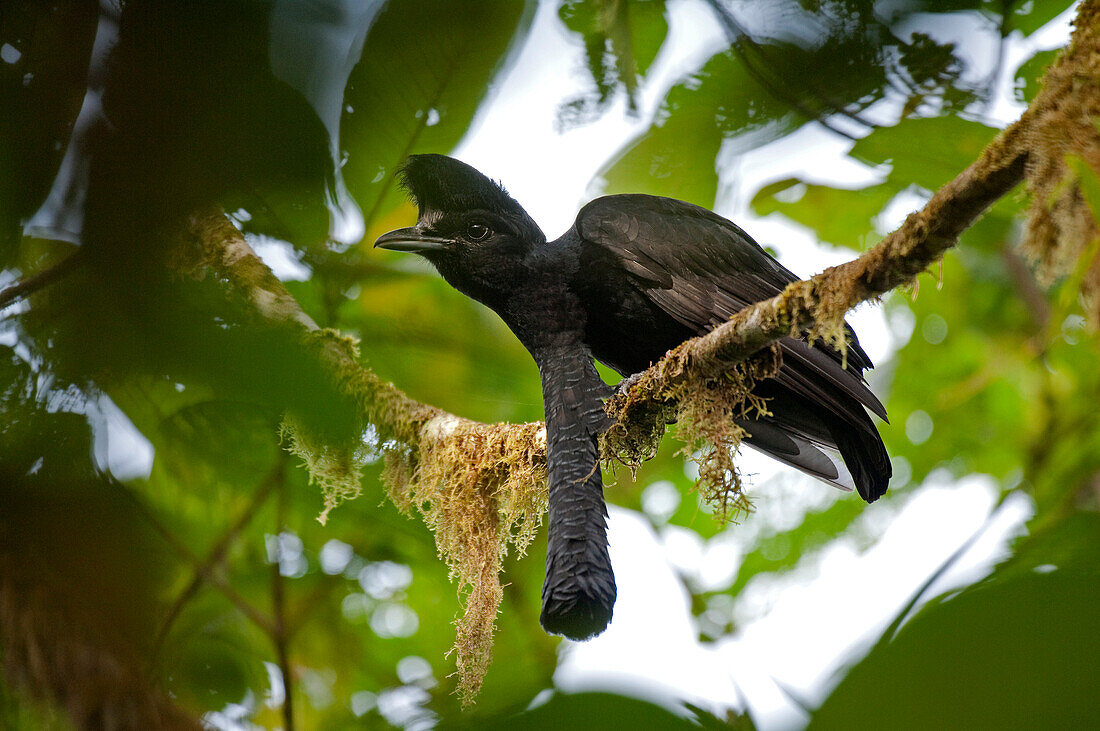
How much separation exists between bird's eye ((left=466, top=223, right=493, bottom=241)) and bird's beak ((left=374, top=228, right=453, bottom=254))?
8 centimetres

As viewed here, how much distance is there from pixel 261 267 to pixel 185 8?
1.34m

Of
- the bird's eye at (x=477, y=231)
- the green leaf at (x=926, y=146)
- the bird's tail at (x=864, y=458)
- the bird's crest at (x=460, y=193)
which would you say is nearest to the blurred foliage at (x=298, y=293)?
the green leaf at (x=926, y=146)

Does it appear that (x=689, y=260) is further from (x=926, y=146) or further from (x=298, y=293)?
(x=298, y=293)

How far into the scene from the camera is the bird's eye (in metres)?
2.61

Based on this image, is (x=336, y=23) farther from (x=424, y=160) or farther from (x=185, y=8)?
(x=424, y=160)

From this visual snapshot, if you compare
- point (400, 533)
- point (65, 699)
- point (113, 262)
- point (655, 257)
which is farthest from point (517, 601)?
point (113, 262)

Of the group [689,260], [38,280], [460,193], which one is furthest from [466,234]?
[38,280]

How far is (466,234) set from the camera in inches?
103

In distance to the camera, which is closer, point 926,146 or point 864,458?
point 926,146

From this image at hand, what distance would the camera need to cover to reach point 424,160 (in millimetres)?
2283

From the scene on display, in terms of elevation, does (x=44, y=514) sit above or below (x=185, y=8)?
below

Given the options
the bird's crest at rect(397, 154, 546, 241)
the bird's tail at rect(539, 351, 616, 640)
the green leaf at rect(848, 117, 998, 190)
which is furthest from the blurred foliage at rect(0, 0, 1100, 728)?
the bird's tail at rect(539, 351, 616, 640)

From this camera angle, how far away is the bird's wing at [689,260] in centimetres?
227

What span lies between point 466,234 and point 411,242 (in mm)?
197
